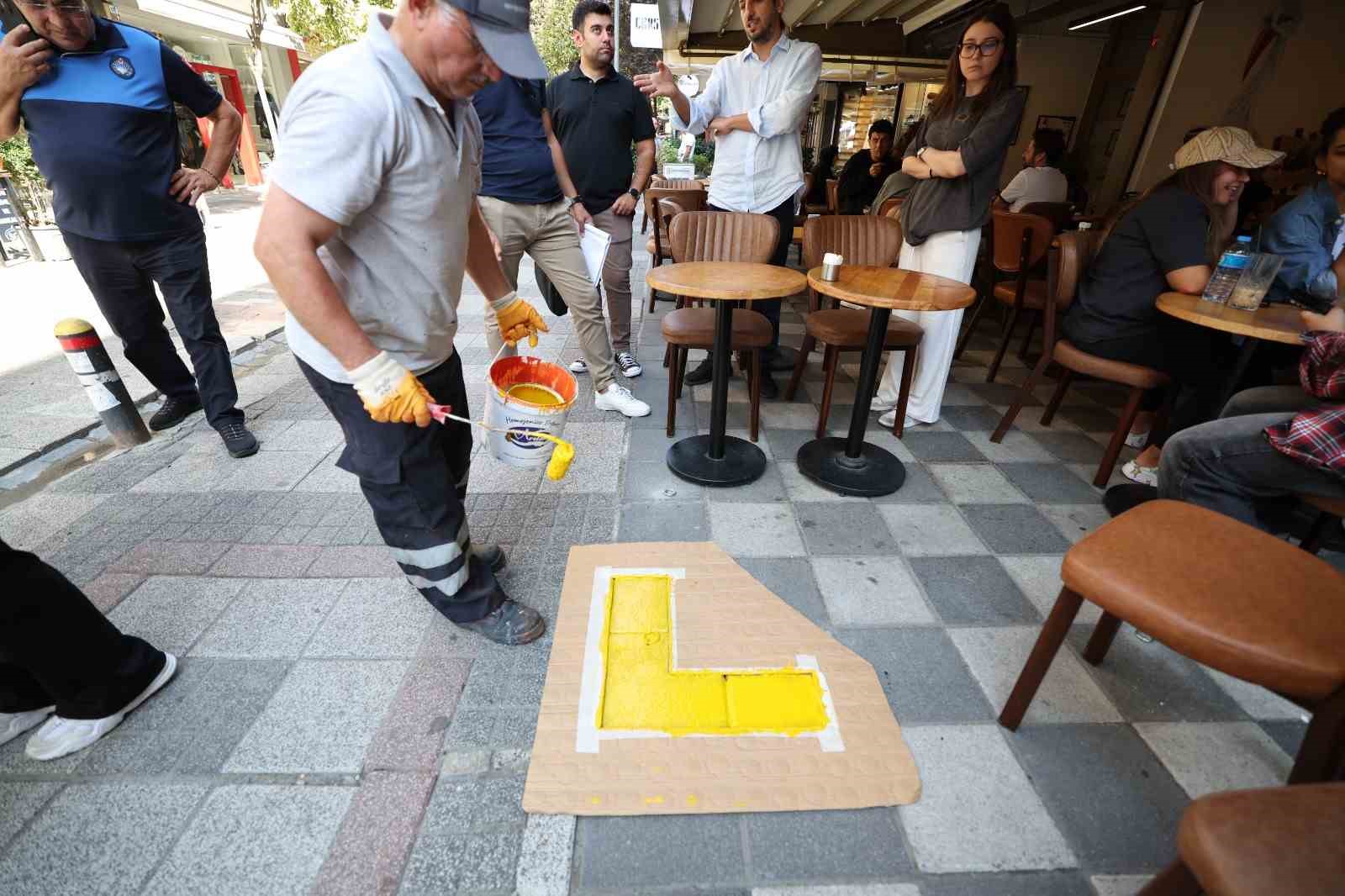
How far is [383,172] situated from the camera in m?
1.25

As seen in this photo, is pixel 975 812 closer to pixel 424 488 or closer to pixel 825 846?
pixel 825 846

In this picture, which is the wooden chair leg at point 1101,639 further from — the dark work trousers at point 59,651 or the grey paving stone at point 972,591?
the dark work trousers at point 59,651

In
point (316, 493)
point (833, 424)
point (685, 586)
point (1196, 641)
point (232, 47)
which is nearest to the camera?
point (1196, 641)

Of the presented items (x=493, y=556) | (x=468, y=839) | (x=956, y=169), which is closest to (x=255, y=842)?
(x=468, y=839)

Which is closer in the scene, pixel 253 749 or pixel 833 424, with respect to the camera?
pixel 253 749

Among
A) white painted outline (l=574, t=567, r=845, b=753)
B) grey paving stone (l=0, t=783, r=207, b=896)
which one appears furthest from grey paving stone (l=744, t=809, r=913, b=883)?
grey paving stone (l=0, t=783, r=207, b=896)

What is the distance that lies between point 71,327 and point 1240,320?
506 centimetres

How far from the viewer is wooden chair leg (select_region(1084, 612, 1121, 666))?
1830mm

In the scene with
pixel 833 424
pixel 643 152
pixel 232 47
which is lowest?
pixel 833 424

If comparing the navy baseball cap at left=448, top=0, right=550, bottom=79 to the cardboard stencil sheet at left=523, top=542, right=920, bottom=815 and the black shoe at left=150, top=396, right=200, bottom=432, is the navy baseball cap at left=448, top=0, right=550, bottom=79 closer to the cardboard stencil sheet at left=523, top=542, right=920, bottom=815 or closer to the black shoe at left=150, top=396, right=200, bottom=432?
the cardboard stencil sheet at left=523, top=542, right=920, bottom=815

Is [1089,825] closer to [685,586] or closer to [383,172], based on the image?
[685,586]

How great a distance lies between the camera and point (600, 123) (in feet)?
10.7

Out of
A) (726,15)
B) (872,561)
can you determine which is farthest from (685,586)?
(726,15)

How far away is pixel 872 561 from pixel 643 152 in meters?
2.79
